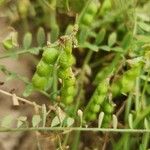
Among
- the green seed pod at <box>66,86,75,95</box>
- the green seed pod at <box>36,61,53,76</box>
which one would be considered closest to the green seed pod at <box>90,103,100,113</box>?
the green seed pod at <box>66,86,75,95</box>

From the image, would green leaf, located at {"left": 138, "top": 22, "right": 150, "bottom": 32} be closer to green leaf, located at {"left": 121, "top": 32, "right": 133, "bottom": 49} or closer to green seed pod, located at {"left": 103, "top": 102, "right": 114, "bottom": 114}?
green leaf, located at {"left": 121, "top": 32, "right": 133, "bottom": 49}

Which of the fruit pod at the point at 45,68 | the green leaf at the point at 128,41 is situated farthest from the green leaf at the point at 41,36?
the green leaf at the point at 128,41

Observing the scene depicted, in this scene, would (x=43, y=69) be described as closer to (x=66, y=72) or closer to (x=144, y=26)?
(x=66, y=72)

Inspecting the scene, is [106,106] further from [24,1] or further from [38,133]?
[24,1]

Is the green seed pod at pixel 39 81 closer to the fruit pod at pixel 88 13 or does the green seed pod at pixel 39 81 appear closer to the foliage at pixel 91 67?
the foliage at pixel 91 67

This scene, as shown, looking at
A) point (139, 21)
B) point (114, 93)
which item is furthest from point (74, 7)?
point (114, 93)

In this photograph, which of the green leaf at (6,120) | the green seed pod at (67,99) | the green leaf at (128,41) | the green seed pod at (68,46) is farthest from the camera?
the green leaf at (128,41)
